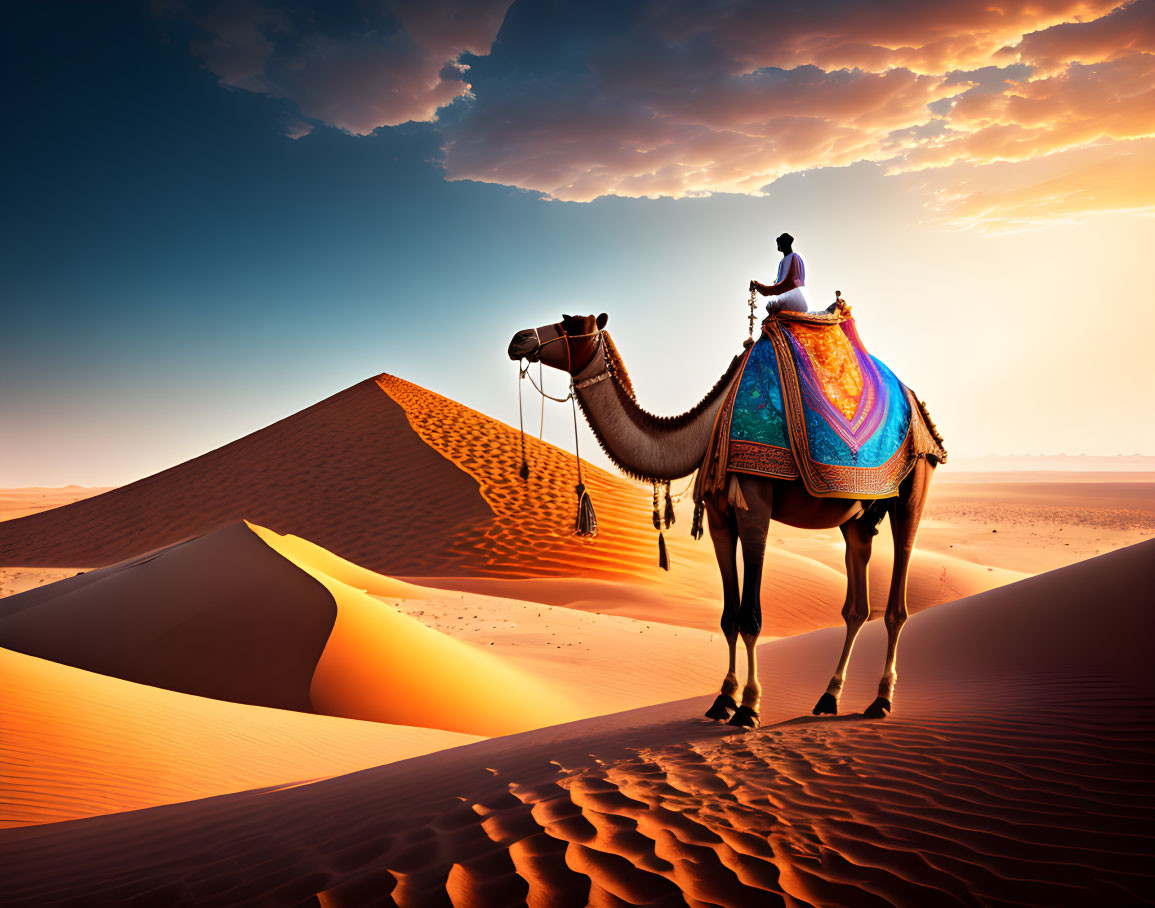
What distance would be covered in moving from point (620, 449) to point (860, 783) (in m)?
3.46

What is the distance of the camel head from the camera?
6.17m

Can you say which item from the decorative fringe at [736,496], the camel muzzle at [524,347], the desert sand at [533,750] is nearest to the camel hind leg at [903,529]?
the desert sand at [533,750]

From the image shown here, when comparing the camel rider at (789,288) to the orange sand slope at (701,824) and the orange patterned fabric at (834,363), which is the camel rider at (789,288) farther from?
the orange sand slope at (701,824)

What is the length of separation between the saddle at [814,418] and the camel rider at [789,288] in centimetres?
→ 14

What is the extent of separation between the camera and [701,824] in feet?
10.4

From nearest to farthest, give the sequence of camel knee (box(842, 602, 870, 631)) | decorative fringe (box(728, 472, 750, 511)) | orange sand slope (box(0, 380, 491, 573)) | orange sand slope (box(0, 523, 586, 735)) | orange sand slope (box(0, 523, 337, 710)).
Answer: decorative fringe (box(728, 472, 750, 511)) < camel knee (box(842, 602, 870, 631)) < orange sand slope (box(0, 523, 586, 735)) < orange sand slope (box(0, 523, 337, 710)) < orange sand slope (box(0, 380, 491, 573))

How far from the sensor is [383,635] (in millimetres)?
9625

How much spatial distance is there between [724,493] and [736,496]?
160 mm

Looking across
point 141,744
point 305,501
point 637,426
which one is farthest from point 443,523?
point 637,426

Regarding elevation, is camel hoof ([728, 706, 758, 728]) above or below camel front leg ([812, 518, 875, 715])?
below

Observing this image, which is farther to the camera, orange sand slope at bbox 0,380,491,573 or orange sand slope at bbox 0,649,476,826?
orange sand slope at bbox 0,380,491,573

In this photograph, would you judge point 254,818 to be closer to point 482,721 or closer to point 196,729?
point 196,729

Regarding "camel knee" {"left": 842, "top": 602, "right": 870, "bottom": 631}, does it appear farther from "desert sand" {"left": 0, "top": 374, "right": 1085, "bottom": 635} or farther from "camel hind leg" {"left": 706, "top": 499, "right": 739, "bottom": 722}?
"desert sand" {"left": 0, "top": 374, "right": 1085, "bottom": 635}

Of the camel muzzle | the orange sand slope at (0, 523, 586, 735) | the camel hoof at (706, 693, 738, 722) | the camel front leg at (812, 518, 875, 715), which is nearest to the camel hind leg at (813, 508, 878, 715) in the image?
the camel front leg at (812, 518, 875, 715)
